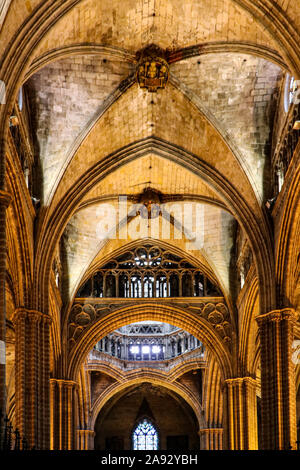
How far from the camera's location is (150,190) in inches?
1275

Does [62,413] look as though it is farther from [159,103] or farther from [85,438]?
[159,103]

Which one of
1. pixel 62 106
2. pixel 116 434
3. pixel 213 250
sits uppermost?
pixel 62 106

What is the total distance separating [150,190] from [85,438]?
15433mm

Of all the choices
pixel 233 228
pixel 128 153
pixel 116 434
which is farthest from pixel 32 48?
pixel 116 434

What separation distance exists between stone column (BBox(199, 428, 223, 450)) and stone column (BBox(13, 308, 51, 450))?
676 inches

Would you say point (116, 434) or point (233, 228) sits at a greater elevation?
point (233, 228)

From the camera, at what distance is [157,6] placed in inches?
935

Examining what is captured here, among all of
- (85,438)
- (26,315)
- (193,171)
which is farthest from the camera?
(85,438)

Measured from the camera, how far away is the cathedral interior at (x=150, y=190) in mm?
22734

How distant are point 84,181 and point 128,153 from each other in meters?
1.78

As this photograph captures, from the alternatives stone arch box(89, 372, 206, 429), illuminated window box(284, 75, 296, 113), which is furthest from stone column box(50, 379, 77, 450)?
illuminated window box(284, 75, 296, 113)

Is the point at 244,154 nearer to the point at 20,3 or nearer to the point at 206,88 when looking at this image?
the point at 206,88

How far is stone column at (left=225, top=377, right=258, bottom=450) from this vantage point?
3247 cm

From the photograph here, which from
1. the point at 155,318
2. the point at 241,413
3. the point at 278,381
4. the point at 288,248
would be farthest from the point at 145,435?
the point at 288,248
